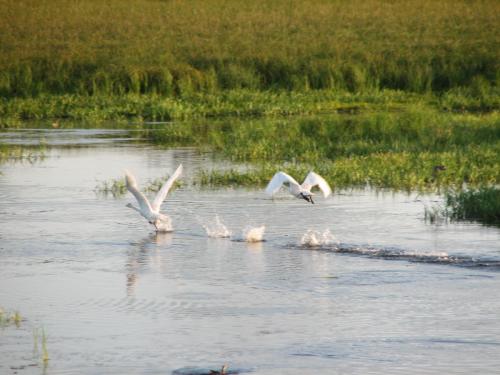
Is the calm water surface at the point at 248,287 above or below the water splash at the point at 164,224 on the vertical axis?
below

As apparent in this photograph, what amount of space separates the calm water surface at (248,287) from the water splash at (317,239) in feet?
0.20

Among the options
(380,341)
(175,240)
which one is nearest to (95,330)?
(380,341)

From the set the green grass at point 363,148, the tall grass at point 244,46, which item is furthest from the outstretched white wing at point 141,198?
the tall grass at point 244,46

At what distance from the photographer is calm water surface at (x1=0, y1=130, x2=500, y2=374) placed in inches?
342

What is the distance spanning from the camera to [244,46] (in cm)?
4438

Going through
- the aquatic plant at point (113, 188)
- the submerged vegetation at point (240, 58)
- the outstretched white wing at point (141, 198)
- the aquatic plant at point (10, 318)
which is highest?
the submerged vegetation at point (240, 58)

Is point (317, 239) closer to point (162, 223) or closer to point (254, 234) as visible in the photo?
point (254, 234)

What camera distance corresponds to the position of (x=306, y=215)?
14.9 m

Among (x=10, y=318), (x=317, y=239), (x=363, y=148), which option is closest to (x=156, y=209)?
(x=317, y=239)

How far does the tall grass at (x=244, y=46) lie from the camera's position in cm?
3281

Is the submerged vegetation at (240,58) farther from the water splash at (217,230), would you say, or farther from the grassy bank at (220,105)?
the water splash at (217,230)

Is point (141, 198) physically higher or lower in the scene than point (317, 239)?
higher

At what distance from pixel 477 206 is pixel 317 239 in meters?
2.29

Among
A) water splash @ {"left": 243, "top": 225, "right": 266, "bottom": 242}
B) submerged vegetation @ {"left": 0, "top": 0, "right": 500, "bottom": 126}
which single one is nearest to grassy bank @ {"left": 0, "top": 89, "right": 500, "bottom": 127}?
submerged vegetation @ {"left": 0, "top": 0, "right": 500, "bottom": 126}
